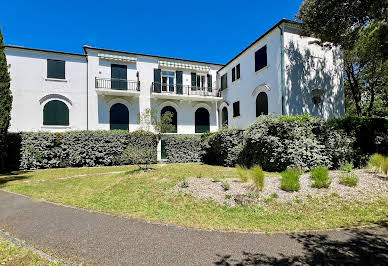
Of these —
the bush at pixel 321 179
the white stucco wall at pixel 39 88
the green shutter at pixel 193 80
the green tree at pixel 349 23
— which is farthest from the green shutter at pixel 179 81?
the bush at pixel 321 179

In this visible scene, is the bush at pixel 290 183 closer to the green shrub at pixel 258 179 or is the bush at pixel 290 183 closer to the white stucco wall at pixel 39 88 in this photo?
the green shrub at pixel 258 179

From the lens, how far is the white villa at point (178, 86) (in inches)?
608

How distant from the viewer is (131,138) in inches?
673

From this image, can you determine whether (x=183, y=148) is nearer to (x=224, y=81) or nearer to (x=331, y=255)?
(x=224, y=81)

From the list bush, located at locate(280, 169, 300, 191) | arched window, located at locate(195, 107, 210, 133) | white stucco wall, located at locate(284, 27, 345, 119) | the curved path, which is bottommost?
the curved path

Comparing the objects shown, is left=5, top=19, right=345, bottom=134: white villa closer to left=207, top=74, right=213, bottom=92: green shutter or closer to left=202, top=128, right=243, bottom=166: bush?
left=207, top=74, right=213, bottom=92: green shutter

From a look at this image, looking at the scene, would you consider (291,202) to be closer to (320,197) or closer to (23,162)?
(320,197)

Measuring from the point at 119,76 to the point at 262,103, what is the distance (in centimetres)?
1369

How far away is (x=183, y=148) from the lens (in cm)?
1867

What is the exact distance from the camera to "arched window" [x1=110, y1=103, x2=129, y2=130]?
20016 millimetres

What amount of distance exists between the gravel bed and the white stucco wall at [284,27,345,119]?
8.50m

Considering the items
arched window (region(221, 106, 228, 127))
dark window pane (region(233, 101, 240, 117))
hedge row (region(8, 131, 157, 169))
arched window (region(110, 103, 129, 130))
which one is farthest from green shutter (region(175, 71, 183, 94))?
hedge row (region(8, 131, 157, 169))

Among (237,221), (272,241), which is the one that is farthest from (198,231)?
(272,241)

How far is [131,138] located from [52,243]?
13.4m
